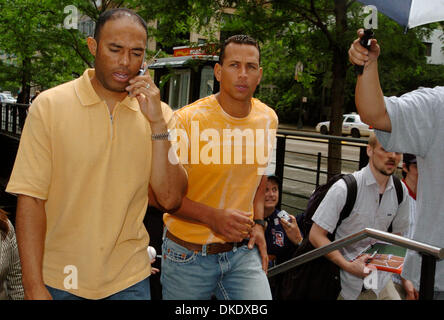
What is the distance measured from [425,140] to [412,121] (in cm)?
12

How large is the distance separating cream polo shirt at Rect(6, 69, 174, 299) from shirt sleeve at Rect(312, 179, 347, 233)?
1.89 metres

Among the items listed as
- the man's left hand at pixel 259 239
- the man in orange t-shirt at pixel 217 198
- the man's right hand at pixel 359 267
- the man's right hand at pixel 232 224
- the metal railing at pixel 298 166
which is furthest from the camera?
the metal railing at pixel 298 166

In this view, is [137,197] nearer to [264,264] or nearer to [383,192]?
[264,264]

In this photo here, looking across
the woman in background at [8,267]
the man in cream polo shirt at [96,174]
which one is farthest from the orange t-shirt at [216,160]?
the woman in background at [8,267]

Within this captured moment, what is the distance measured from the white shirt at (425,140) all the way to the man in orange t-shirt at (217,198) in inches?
33.1

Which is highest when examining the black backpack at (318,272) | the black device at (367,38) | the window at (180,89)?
the window at (180,89)

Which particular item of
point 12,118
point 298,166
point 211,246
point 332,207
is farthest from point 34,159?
point 12,118

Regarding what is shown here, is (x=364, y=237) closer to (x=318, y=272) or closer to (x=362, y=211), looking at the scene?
(x=362, y=211)

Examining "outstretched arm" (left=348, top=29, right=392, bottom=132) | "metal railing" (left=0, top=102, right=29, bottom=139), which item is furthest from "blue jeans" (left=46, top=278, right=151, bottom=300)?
"metal railing" (left=0, top=102, right=29, bottom=139)

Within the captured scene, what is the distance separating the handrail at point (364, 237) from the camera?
94.0 inches

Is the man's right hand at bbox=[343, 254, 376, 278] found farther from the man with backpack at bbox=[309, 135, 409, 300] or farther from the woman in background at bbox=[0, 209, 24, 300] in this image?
the woman in background at bbox=[0, 209, 24, 300]

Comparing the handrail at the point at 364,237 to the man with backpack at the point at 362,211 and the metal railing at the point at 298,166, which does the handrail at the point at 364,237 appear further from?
the metal railing at the point at 298,166

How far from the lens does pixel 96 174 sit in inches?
84.1

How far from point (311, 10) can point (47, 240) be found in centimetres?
733
